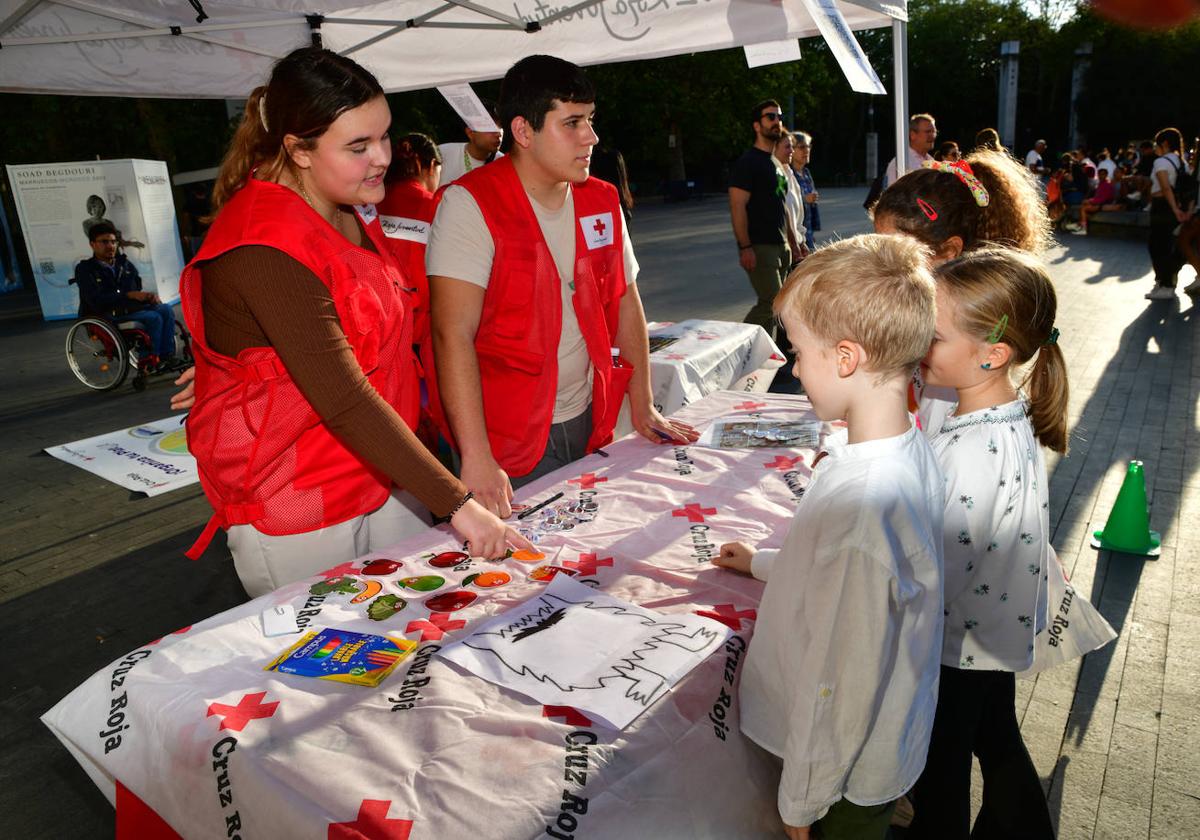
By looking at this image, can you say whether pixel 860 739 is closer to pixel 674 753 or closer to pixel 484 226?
pixel 674 753

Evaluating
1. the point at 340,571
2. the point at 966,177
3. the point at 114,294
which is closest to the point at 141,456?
the point at 114,294

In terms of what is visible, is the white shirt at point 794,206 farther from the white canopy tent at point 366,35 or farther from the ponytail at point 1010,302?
the ponytail at point 1010,302

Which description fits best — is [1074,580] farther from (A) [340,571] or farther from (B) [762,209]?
(B) [762,209]

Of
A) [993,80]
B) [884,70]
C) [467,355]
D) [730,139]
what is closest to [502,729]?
[467,355]

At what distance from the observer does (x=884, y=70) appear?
46.2 m

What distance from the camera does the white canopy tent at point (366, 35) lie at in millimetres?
3588

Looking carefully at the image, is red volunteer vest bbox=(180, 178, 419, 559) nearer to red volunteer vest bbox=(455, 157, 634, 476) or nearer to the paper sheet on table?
red volunteer vest bbox=(455, 157, 634, 476)

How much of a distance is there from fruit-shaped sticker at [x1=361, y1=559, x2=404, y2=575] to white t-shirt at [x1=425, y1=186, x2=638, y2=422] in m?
0.80

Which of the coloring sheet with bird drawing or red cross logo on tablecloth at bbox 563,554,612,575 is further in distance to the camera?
red cross logo on tablecloth at bbox 563,554,612,575

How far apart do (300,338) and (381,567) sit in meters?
0.55

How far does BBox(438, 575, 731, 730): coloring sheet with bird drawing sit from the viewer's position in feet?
4.28

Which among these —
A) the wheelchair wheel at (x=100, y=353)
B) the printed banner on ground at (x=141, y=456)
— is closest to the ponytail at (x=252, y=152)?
the printed banner on ground at (x=141, y=456)

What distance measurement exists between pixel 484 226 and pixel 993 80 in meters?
48.1

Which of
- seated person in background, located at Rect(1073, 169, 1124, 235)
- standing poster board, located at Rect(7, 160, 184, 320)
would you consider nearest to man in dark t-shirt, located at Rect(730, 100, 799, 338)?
standing poster board, located at Rect(7, 160, 184, 320)
